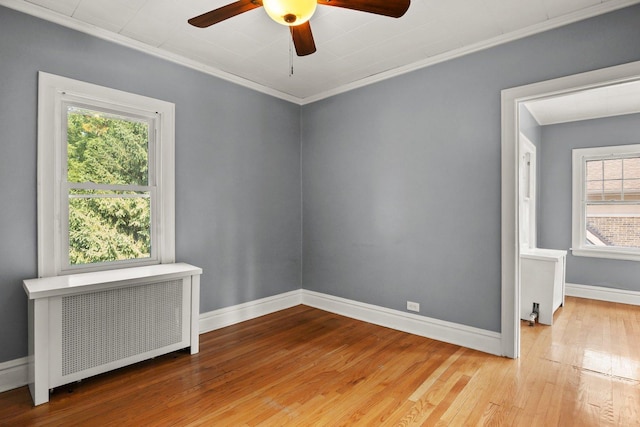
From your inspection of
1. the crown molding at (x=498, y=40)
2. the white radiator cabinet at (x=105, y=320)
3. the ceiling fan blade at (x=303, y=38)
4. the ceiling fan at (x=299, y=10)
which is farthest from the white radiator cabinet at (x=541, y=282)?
the white radiator cabinet at (x=105, y=320)

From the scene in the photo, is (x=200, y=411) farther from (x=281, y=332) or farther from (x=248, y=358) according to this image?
(x=281, y=332)

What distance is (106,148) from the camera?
2936 mm

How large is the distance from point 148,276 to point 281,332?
146 centimetres

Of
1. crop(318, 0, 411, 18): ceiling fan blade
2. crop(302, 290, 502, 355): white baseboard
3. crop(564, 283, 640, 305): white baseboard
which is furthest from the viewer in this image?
crop(564, 283, 640, 305): white baseboard

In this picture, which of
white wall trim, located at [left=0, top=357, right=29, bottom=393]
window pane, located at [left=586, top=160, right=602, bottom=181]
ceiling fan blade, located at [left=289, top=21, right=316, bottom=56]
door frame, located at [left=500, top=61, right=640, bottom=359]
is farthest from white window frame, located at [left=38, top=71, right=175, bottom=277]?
window pane, located at [left=586, top=160, right=602, bottom=181]

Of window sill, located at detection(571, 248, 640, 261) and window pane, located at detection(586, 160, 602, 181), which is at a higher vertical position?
window pane, located at detection(586, 160, 602, 181)

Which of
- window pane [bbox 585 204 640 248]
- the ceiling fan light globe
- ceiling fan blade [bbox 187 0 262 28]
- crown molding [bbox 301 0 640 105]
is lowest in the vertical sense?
window pane [bbox 585 204 640 248]

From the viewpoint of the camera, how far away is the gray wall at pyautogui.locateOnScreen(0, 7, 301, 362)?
243cm

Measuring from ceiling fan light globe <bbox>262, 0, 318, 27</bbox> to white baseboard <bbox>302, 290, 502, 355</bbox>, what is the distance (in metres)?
2.86

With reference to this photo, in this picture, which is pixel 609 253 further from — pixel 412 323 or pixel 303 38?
pixel 303 38

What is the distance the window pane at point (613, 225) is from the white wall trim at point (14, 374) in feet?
21.5

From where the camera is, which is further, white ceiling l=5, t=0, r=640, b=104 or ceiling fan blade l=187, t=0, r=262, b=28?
white ceiling l=5, t=0, r=640, b=104

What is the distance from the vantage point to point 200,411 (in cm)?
215

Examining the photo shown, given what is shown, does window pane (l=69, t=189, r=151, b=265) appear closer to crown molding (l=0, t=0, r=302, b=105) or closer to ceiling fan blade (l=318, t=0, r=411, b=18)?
crown molding (l=0, t=0, r=302, b=105)
